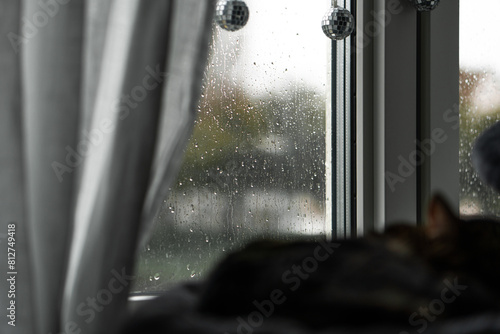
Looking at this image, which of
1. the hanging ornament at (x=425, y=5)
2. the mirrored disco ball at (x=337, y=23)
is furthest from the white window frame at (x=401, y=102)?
the mirrored disco ball at (x=337, y=23)

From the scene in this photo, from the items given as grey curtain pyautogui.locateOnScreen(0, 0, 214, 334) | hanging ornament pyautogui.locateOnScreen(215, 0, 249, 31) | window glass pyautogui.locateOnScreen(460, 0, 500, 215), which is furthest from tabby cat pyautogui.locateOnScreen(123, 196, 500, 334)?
window glass pyautogui.locateOnScreen(460, 0, 500, 215)

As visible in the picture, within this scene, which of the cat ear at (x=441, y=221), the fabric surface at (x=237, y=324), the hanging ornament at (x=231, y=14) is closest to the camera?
the fabric surface at (x=237, y=324)

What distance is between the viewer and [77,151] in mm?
651

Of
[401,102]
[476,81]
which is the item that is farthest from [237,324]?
[476,81]

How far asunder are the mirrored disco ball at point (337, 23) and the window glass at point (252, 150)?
0.15m

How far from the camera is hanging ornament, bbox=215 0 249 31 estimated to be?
0.99 meters

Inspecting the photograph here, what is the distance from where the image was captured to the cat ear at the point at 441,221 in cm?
60

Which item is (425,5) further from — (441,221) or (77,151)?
(77,151)

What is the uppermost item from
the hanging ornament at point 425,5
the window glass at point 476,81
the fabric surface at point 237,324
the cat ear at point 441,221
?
the hanging ornament at point 425,5

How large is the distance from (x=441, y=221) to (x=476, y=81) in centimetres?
98

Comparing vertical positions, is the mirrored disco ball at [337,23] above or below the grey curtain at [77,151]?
above

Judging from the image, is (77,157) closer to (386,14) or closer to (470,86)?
(386,14)

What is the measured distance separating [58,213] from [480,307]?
49 cm

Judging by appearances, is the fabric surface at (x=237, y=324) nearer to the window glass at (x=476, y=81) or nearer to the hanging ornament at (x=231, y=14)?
the hanging ornament at (x=231, y=14)
